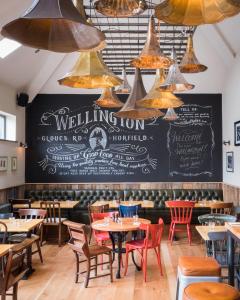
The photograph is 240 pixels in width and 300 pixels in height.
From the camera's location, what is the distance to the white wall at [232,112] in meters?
8.41

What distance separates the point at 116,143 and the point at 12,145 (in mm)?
2722

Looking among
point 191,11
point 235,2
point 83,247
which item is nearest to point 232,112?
point 83,247

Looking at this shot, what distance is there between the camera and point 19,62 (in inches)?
317

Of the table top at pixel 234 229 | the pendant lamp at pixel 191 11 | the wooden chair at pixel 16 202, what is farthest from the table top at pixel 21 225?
the pendant lamp at pixel 191 11

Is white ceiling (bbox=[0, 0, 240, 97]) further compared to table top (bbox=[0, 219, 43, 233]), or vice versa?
white ceiling (bbox=[0, 0, 240, 97])

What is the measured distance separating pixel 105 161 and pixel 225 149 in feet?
10.3

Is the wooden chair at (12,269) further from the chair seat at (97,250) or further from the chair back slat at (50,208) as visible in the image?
the chair back slat at (50,208)

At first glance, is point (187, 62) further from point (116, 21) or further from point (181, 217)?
point (181, 217)

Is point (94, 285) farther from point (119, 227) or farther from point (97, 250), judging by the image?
point (119, 227)

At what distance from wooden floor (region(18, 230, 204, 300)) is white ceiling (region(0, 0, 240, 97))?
415 cm

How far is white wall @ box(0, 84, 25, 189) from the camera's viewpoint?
8539 mm

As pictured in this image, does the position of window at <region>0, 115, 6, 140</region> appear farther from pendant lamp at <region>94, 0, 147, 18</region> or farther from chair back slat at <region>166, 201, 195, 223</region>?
pendant lamp at <region>94, 0, 147, 18</region>

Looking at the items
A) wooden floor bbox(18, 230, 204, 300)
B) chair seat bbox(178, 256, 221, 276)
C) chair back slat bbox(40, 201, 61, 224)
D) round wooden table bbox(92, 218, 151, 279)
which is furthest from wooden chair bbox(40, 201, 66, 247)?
chair seat bbox(178, 256, 221, 276)

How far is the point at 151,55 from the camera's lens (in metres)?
3.26
